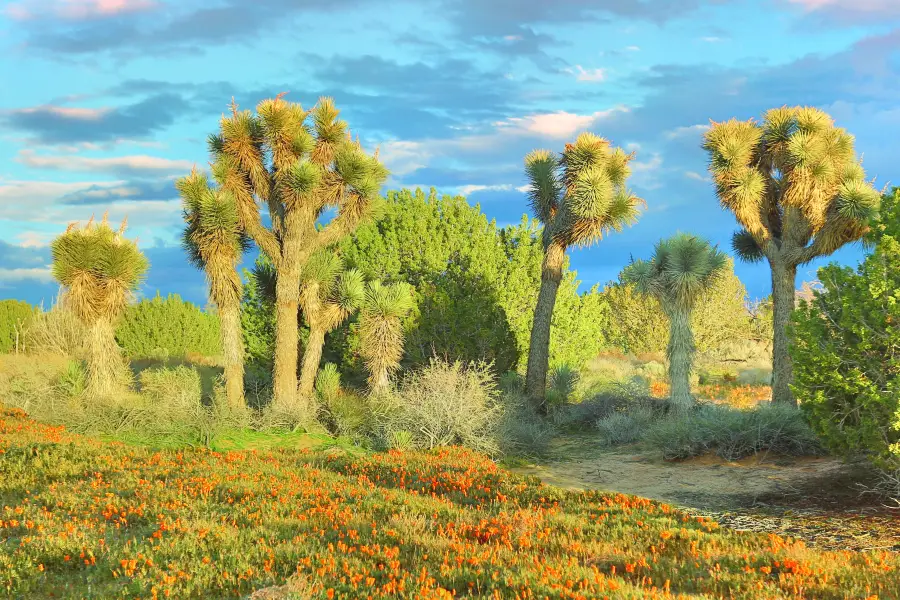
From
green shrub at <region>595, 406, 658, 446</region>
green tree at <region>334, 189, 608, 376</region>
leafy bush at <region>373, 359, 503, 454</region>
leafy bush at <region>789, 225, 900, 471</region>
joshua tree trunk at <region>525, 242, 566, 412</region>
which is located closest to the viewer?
leafy bush at <region>789, 225, 900, 471</region>

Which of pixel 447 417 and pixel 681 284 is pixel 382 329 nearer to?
pixel 447 417

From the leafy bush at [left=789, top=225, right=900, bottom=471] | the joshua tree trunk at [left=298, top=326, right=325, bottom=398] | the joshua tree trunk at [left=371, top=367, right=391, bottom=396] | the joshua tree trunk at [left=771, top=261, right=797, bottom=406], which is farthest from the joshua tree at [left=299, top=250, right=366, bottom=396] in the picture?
the leafy bush at [left=789, top=225, right=900, bottom=471]

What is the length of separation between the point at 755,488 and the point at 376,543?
7991mm

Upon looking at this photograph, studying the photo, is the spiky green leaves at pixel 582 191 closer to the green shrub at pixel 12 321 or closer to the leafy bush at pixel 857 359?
the leafy bush at pixel 857 359

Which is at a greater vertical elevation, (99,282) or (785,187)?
Answer: (785,187)

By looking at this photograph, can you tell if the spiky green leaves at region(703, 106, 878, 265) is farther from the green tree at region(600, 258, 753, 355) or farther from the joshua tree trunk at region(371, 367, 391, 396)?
the green tree at region(600, 258, 753, 355)

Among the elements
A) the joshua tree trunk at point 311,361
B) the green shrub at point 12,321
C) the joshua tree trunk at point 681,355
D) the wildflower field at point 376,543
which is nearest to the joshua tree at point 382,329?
the joshua tree trunk at point 311,361

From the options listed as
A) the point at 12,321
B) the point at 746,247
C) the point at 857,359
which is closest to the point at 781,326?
the point at 746,247

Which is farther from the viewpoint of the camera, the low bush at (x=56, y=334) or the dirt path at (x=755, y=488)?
the low bush at (x=56, y=334)

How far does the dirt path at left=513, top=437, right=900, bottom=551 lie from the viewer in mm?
10086

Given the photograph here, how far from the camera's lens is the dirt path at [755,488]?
10.1 m

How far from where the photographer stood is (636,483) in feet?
46.1

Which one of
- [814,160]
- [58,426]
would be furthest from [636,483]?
[58,426]

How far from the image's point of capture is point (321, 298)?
2105 centimetres
